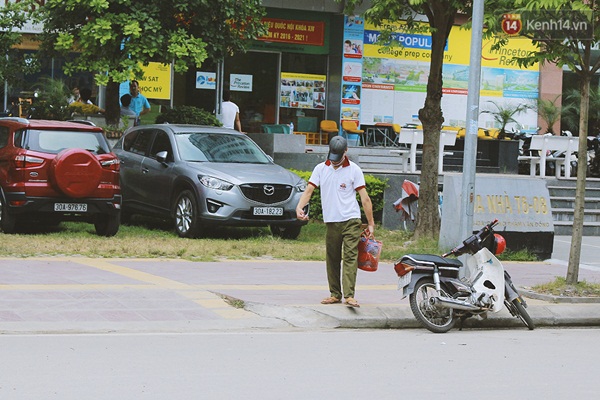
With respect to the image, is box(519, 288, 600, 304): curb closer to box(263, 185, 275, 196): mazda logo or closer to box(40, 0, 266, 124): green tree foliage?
box(263, 185, 275, 196): mazda logo

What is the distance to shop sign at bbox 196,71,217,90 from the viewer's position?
94.5ft

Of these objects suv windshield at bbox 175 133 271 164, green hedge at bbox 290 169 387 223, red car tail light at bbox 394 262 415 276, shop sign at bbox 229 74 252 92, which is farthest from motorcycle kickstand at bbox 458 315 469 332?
shop sign at bbox 229 74 252 92

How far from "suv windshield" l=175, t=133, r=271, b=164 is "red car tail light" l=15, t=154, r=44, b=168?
2637mm

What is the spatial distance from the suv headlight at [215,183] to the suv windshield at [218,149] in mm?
917

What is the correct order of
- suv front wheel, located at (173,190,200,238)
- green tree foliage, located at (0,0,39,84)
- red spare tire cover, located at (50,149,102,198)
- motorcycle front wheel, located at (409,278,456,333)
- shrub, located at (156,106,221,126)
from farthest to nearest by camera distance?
green tree foliage, located at (0,0,39,84)
shrub, located at (156,106,221,126)
suv front wheel, located at (173,190,200,238)
red spare tire cover, located at (50,149,102,198)
motorcycle front wheel, located at (409,278,456,333)

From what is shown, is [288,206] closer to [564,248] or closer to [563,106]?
[564,248]

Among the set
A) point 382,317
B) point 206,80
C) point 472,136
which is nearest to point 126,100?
point 206,80

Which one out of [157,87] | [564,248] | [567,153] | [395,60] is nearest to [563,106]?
[395,60]

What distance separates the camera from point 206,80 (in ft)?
94.8

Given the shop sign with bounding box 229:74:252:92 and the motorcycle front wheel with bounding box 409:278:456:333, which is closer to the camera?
the motorcycle front wheel with bounding box 409:278:456:333

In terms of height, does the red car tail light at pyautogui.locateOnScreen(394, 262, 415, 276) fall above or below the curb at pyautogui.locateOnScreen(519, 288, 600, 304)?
above

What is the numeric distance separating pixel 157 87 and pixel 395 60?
7369 mm

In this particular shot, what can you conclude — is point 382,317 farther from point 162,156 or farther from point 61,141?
point 162,156

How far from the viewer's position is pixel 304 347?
29.2ft
